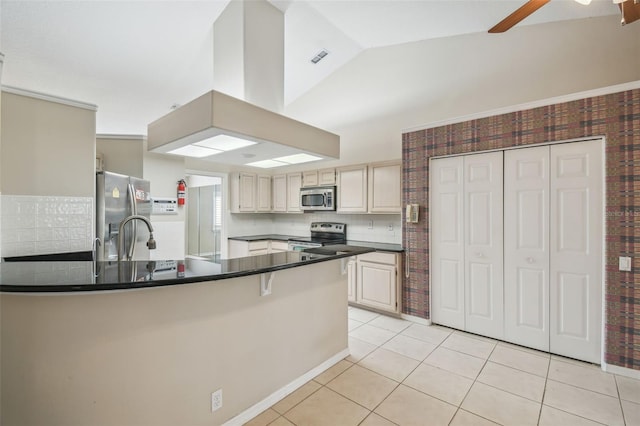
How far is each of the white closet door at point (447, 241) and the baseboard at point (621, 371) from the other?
1.20 meters

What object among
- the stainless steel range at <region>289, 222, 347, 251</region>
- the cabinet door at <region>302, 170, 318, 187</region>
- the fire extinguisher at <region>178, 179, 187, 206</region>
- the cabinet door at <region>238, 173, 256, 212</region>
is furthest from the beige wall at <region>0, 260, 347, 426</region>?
the cabinet door at <region>238, 173, 256, 212</region>

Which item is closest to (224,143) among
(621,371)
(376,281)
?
(376,281)

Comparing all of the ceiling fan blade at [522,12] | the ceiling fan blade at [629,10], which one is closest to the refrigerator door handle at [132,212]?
the ceiling fan blade at [522,12]

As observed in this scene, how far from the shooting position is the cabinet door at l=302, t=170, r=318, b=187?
509cm

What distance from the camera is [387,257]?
12.6 feet

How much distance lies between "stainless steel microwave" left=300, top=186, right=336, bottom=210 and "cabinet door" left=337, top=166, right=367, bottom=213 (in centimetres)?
13

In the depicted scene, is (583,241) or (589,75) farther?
(589,75)

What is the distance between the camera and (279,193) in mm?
5723

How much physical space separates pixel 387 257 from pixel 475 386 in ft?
5.79

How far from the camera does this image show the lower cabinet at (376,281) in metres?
3.79

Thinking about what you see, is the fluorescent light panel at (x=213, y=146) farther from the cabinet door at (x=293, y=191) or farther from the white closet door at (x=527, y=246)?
the cabinet door at (x=293, y=191)

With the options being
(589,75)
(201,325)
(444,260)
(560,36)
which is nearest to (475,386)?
(444,260)

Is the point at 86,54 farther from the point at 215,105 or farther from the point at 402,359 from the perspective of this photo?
the point at 402,359

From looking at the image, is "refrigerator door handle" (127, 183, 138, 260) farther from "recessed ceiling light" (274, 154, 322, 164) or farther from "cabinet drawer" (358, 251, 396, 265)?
"cabinet drawer" (358, 251, 396, 265)
